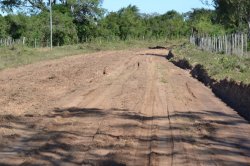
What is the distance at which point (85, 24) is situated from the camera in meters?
76.2

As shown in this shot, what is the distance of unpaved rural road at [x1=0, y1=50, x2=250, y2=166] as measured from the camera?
816 cm

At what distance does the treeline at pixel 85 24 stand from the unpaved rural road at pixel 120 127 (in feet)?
114

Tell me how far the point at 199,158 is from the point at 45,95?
912 cm

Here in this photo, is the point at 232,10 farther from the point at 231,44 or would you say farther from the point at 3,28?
the point at 3,28

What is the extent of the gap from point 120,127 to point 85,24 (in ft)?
218

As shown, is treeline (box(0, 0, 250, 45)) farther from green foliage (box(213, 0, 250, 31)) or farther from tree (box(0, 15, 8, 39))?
green foliage (box(213, 0, 250, 31))

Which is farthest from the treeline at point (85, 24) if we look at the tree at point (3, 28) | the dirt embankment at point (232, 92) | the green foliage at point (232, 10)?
the dirt embankment at point (232, 92)

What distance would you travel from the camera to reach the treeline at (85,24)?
218 ft

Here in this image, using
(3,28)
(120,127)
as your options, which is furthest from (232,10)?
(3,28)

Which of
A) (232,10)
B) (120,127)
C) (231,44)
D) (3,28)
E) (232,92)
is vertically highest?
(232,10)

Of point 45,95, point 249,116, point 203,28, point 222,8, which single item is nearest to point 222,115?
point 249,116

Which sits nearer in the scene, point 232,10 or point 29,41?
point 232,10

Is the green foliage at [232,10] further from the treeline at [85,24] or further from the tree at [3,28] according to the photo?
the tree at [3,28]

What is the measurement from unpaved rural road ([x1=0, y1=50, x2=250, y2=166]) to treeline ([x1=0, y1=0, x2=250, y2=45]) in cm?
3467
